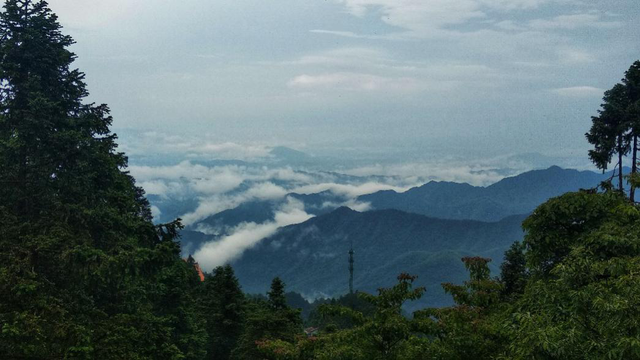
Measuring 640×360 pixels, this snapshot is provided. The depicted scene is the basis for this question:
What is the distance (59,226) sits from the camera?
15797 mm

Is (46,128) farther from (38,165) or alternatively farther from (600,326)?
(600,326)

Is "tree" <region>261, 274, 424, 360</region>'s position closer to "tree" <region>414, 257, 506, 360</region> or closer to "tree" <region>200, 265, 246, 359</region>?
"tree" <region>414, 257, 506, 360</region>

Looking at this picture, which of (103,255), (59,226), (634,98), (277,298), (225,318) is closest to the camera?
(103,255)

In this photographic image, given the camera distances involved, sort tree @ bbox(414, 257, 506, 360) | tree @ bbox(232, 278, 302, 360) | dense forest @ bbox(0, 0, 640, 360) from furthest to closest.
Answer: tree @ bbox(232, 278, 302, 360) → tree @ bbox(414, 257, 506, 360) → dense forest @ bbox(0, 0, 640, 360)

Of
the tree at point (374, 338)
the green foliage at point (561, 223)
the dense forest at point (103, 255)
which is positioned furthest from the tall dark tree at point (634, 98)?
the tree at point (374, 338)

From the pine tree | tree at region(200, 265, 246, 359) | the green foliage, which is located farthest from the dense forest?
tree at region(200, 265, 246, 359)

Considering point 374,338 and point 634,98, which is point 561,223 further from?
point 634,98

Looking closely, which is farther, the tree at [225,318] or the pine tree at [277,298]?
the tree at [225,318]

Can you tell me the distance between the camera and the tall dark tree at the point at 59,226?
47.0 ft

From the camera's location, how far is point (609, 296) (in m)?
10.0

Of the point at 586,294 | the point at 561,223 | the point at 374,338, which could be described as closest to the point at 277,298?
the point at 374,338

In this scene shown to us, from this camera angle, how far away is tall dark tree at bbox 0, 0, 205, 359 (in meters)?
14.3

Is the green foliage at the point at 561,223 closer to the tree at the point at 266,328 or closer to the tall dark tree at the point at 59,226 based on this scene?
the tall dark tree at the point at 59,226

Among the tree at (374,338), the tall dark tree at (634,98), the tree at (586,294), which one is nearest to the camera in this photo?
the tree at (586,294)
